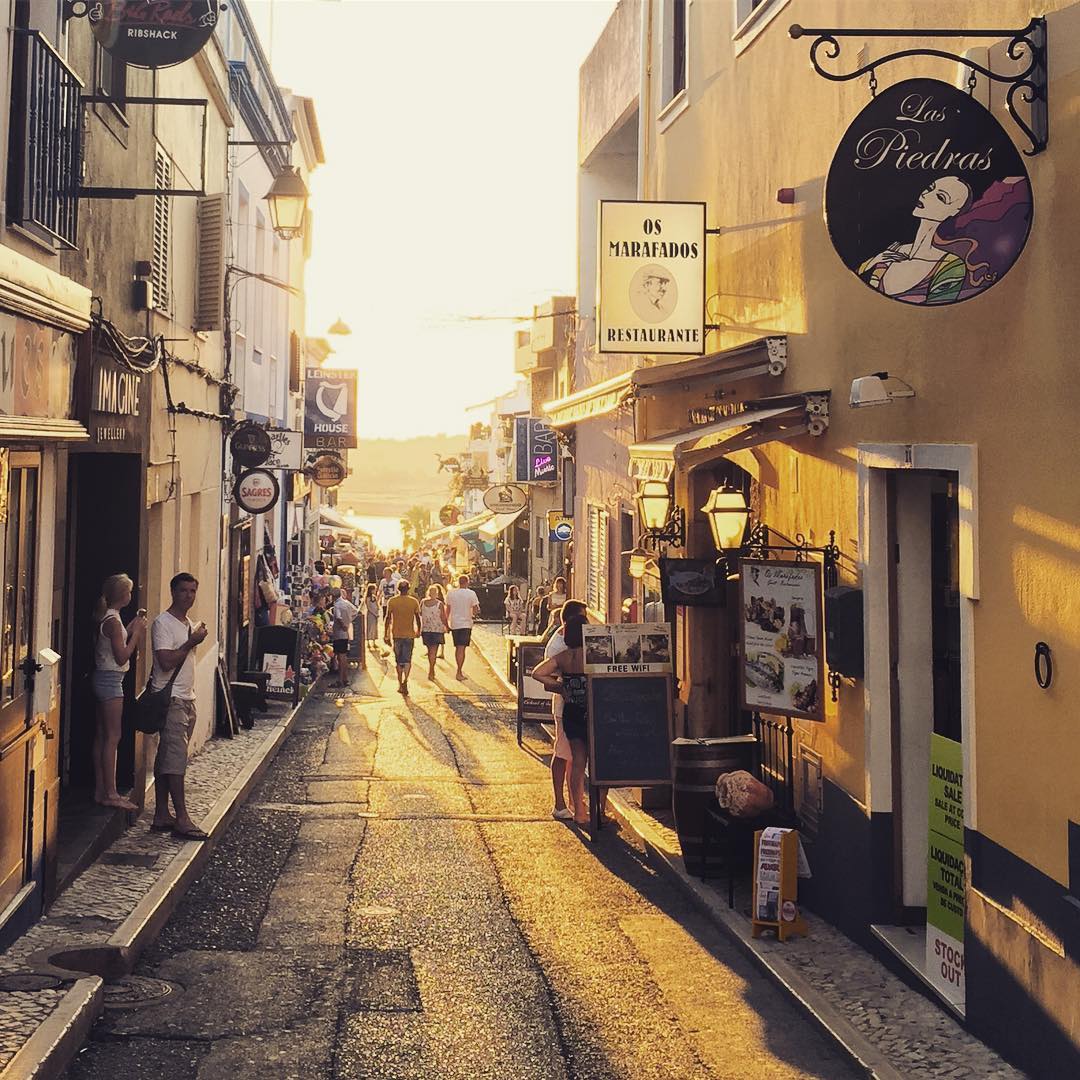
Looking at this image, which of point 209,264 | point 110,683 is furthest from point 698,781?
point 209,264

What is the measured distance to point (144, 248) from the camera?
40.8 ft

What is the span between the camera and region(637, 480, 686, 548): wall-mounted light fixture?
12938 millimetres

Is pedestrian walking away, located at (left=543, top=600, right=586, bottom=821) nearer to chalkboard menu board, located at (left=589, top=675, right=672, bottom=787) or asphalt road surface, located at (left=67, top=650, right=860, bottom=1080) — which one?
asphalt road surface, located at (left=67, top=650, right=860, bottom=1080)

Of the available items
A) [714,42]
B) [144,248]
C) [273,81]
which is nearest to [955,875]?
[714,42]

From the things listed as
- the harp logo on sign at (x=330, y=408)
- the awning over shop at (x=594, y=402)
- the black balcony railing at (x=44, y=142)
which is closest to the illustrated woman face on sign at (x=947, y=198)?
the black balcony railing at (x=44, y=142)

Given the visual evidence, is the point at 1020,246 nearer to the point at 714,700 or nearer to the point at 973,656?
the point at 973,656

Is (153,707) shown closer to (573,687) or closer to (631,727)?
(573,687)

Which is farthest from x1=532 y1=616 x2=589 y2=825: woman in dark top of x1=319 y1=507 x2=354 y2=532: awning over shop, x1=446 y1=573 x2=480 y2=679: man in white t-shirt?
x1=319 y1=507 x2=354 y2=532: awning over shop

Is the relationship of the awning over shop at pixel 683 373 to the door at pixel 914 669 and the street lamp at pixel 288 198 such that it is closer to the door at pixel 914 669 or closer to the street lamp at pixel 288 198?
the door at pixel 914 669

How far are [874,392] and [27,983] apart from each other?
199 inches

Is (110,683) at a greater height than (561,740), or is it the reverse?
(110,683)

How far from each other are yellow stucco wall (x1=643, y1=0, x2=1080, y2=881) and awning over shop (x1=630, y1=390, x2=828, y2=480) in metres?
0.17

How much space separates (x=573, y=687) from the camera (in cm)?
1243

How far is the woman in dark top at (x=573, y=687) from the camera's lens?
40.7 ft
